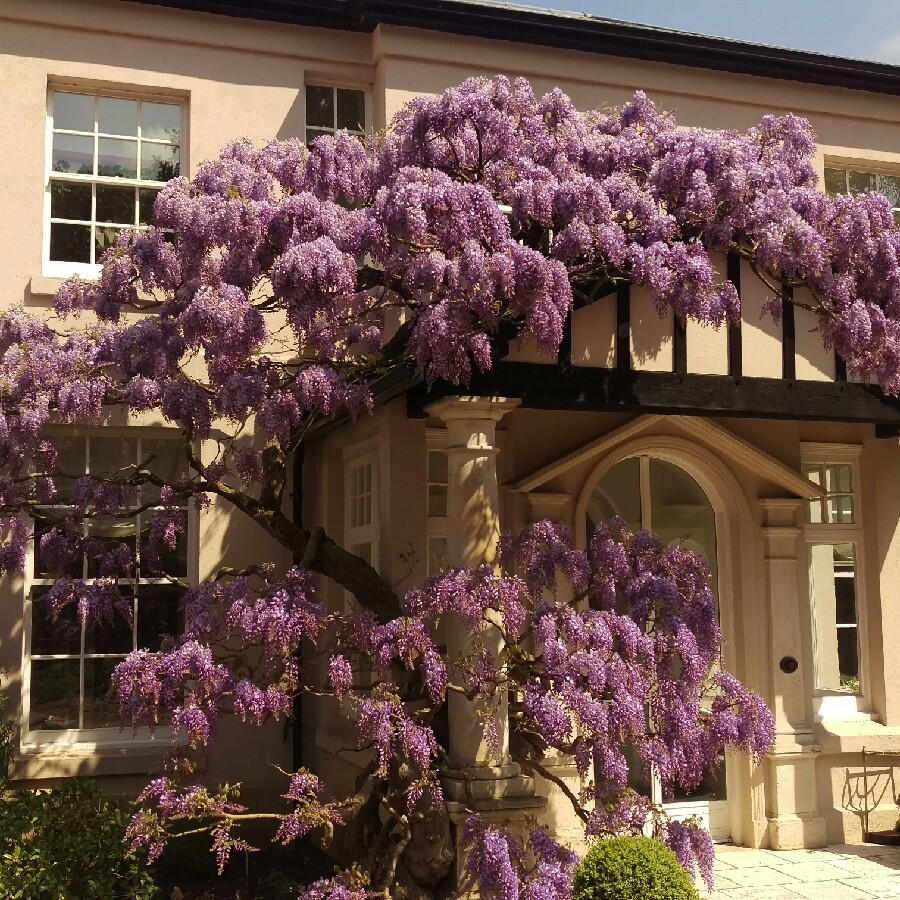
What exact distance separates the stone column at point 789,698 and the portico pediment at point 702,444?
0.20 meters

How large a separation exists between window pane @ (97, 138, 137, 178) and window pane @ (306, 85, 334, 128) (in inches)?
65.9

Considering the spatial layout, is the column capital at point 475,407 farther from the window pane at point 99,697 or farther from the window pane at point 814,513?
the window pane at point 814,513

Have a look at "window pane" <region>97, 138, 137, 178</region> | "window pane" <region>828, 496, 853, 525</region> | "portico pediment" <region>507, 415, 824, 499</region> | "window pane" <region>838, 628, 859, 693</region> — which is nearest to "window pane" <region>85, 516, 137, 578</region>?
"window pane" <region>97, 138, 137, 178</region>

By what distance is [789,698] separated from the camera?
9750mm

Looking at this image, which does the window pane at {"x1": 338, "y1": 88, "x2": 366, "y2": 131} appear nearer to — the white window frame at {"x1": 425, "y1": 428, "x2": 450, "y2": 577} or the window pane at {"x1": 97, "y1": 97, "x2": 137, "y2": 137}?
the window pane at {"x1": 97, "y1": 97, "x2": 137, "y2": 137}

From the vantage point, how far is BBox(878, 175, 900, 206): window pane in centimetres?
1202

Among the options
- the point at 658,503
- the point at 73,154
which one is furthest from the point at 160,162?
the point at 658,503

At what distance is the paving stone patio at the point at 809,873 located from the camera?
8.22 metres

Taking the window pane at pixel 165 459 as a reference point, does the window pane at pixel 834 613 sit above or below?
below

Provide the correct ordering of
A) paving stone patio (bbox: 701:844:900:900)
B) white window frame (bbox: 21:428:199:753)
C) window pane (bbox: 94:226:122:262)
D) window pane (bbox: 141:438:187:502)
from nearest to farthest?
paving stone patio (bbox: 701:844:900:900)
white window frame (bbox: 21:428:199:753)
window pane (bbox: 141:438:187:502)
window pane (bbox: 94:226:122:262)

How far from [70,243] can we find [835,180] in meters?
7.78

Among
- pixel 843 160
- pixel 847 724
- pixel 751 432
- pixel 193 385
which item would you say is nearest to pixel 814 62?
pixel 843 160

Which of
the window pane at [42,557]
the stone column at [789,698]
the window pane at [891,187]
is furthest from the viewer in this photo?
the window pane at [891,187]

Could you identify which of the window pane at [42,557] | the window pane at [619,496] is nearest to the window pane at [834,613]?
the window pane at [619,496]
